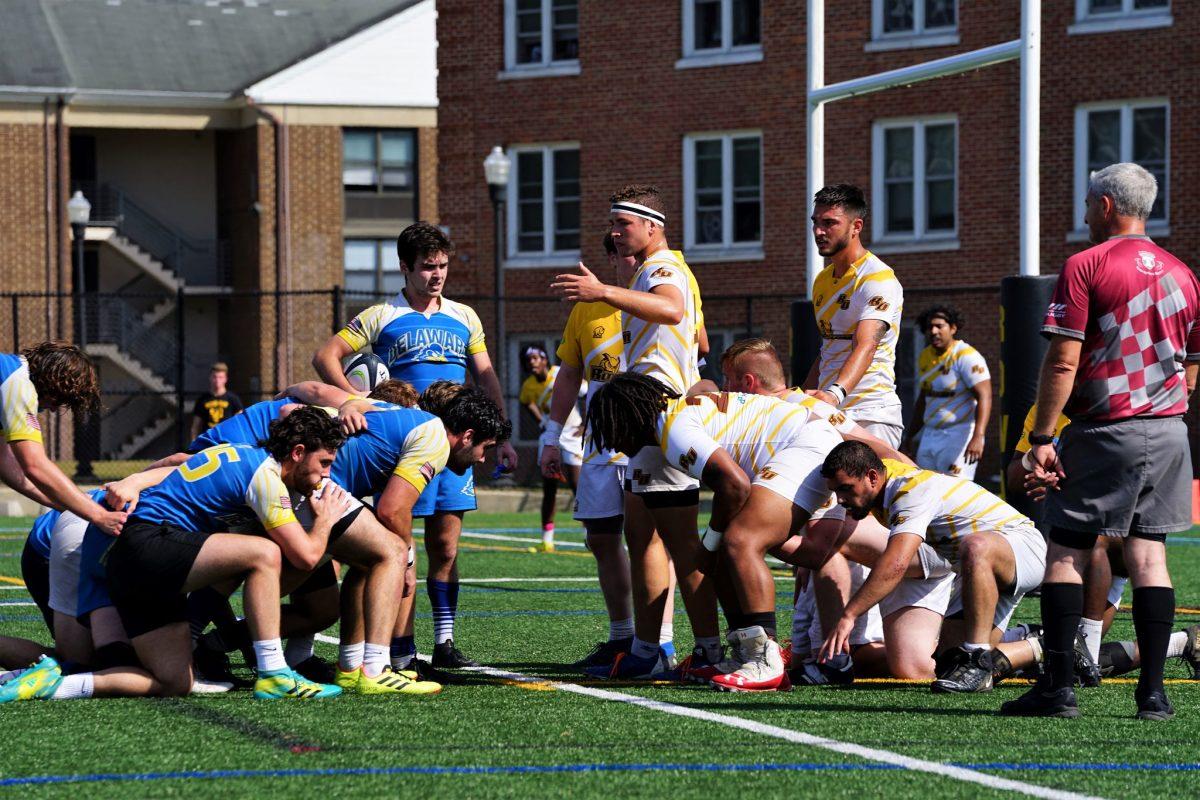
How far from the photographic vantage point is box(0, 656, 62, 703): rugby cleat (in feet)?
23.7

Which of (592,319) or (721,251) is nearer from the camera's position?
(592,319)

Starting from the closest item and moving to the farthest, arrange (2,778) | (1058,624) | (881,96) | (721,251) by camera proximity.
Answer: (2,778), (1058,624), (881,96), (721,251)

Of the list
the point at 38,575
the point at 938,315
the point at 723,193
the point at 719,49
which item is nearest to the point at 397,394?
the point at 38,575

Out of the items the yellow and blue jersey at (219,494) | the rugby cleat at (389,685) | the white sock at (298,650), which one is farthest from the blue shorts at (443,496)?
the yellow and blue jersey at (219,494)

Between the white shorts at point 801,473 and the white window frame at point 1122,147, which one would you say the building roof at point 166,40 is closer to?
the white window frame at point 1122,147

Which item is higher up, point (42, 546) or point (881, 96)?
point (881, 96)

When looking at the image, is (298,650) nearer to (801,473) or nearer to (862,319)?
(801,473)

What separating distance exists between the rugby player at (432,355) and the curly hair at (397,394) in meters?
0.56

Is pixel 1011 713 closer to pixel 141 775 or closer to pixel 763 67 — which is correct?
pixel 141 775

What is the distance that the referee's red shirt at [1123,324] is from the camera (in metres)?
6.68

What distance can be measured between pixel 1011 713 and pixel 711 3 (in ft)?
84.5

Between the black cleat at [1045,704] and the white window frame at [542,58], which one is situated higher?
the white window frame at [542,58]

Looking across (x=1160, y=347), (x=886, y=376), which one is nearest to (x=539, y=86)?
(x=886, y=376)

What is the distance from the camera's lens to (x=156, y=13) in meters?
46.1
